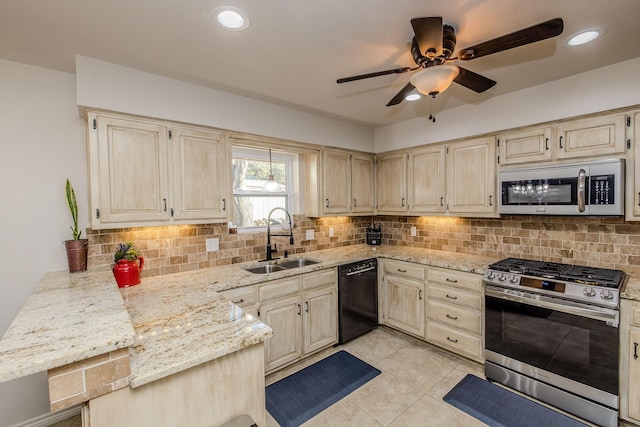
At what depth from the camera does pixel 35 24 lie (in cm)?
165

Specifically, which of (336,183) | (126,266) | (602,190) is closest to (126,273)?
(126,266)

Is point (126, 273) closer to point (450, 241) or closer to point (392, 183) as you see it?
point (392, 183)

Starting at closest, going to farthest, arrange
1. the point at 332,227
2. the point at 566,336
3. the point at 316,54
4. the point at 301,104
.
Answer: the point at 316,54
the point at 566,336
the point at 301,104
the point at 332,227

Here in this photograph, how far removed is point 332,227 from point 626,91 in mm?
2937

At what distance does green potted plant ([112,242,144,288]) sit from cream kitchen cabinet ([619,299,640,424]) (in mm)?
3443

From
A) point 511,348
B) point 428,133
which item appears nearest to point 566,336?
point 511,348

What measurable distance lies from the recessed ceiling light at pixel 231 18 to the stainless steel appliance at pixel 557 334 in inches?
103

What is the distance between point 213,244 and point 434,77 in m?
2.33

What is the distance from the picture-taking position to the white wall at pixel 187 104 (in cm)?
205

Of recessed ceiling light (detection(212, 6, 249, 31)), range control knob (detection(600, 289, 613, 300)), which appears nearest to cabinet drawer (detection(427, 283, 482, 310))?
range control knob (detection(600, 289, 613, 300))

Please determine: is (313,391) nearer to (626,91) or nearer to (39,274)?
(39,274)

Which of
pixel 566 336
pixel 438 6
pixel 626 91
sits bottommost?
pixel 566 336

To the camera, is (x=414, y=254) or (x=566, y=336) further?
(x=414, y=254)

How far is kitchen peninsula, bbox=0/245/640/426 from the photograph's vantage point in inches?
38.5
